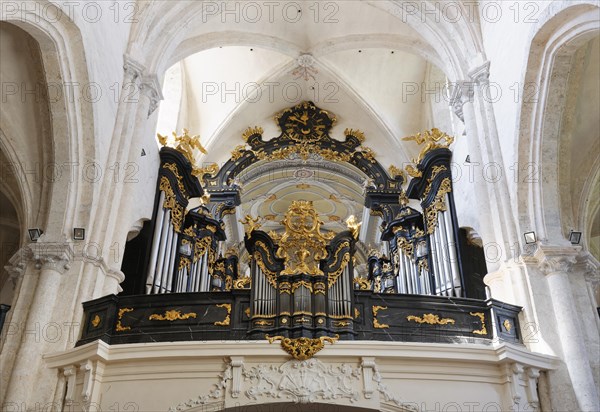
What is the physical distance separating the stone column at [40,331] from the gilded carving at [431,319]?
4.85m

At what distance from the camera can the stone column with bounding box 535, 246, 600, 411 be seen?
8797mm

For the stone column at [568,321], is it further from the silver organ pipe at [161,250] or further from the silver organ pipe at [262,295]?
the silver organ pipe at [161,250]

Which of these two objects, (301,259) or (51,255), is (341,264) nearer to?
(301,259)

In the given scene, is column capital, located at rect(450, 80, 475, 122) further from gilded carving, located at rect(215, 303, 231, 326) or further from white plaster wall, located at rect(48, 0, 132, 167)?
gilded carving, located at rect(215, 303, 231, 326)

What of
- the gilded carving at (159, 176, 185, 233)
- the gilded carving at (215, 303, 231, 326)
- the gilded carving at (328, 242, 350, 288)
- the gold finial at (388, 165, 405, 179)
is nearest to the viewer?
the gilded carving at (215, 303, 231, 326)

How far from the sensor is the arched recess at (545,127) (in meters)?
9.97

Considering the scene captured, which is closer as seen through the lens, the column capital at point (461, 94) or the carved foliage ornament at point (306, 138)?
the column capital at point (461, 94)

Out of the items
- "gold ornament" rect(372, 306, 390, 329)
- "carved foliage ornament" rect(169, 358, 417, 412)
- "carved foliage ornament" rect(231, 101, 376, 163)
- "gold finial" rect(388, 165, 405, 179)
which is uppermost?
"carved foliage ornament" rect(231, 101, 376, 163)

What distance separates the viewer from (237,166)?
16766mm

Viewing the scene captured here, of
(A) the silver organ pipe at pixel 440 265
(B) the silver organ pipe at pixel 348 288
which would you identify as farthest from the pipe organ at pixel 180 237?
(A) the silver organ pipe at pixel 440 265

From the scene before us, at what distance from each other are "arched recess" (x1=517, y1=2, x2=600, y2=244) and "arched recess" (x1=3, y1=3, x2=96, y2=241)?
680 cm

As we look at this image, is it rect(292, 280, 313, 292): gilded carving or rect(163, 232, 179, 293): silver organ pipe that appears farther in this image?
rect(163, 232, 179, 293): silver organ pipe

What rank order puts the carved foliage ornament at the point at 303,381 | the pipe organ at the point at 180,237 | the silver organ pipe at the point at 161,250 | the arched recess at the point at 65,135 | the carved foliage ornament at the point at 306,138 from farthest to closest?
the carved foliage ornament at the point at 306,138, the pipe organ at the point at 180,237, the silver organ pipe at the point at 161,250, the arched recess at the point at 65,135, the carved foliage ornament at the point at 303,381

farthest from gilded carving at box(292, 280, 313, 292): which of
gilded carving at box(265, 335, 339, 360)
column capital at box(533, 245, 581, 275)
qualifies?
column capital at box(533, 245, 581, 275)
